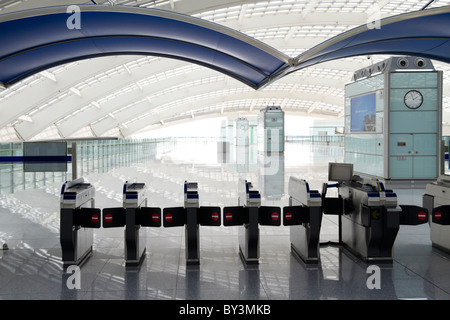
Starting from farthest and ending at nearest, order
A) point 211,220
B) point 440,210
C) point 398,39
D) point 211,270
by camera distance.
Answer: point 398,39 → point 440,210 → point 211,220 → point 211,270

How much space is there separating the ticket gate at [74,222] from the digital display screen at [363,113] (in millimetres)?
11528

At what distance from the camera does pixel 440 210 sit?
19.7ft

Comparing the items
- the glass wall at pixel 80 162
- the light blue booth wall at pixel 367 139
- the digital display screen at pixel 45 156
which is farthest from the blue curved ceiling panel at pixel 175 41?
the light blue booth wall at pixel 367 139

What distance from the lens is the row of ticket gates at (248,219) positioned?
5.48 m

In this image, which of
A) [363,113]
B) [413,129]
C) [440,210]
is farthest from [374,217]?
[363,113]

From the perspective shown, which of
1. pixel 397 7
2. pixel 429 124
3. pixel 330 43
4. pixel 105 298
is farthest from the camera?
pixel 397 7

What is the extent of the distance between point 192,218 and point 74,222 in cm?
144

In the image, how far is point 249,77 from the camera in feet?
27.7

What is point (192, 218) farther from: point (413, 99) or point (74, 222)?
point (413, 99)

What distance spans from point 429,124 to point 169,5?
13099 millimetres

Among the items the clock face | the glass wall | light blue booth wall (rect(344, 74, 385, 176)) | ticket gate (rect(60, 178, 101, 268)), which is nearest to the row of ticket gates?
ticket gate (rect(60, 178, 101, 268))

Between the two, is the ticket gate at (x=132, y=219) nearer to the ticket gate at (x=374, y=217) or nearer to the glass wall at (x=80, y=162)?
the ticket gate at (x=374, y=217)
